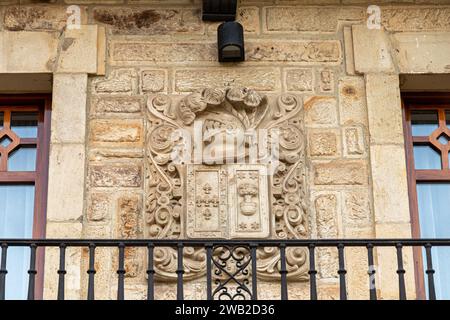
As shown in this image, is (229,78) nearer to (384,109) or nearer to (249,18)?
(249,18)

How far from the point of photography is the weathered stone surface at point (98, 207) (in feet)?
29.5

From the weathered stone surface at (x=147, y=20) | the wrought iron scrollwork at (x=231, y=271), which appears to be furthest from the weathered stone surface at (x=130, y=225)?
the weathered stone surface at (x=147, y=20)

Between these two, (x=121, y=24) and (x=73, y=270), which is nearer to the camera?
(x=73, y=270)

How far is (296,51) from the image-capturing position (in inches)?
378

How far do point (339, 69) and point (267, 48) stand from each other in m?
0.56

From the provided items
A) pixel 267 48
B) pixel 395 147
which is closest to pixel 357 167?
pixel 395 147

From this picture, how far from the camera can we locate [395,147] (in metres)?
9.22

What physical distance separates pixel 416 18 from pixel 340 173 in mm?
1435

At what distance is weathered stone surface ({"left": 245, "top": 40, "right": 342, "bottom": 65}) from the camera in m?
9.56

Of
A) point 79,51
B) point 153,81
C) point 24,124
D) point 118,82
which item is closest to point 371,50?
point 153,81

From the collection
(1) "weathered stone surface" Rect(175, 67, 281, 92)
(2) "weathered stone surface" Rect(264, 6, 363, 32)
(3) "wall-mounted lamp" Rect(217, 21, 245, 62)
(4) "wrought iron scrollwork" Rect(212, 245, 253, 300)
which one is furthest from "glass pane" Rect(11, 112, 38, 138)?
(2) "weathered stone surface" Rect(264, 6, 363, 32)

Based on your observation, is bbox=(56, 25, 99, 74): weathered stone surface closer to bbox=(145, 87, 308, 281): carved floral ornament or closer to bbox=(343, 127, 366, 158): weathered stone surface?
bbox=(145, 87, 308, 281): carved floral ornament
